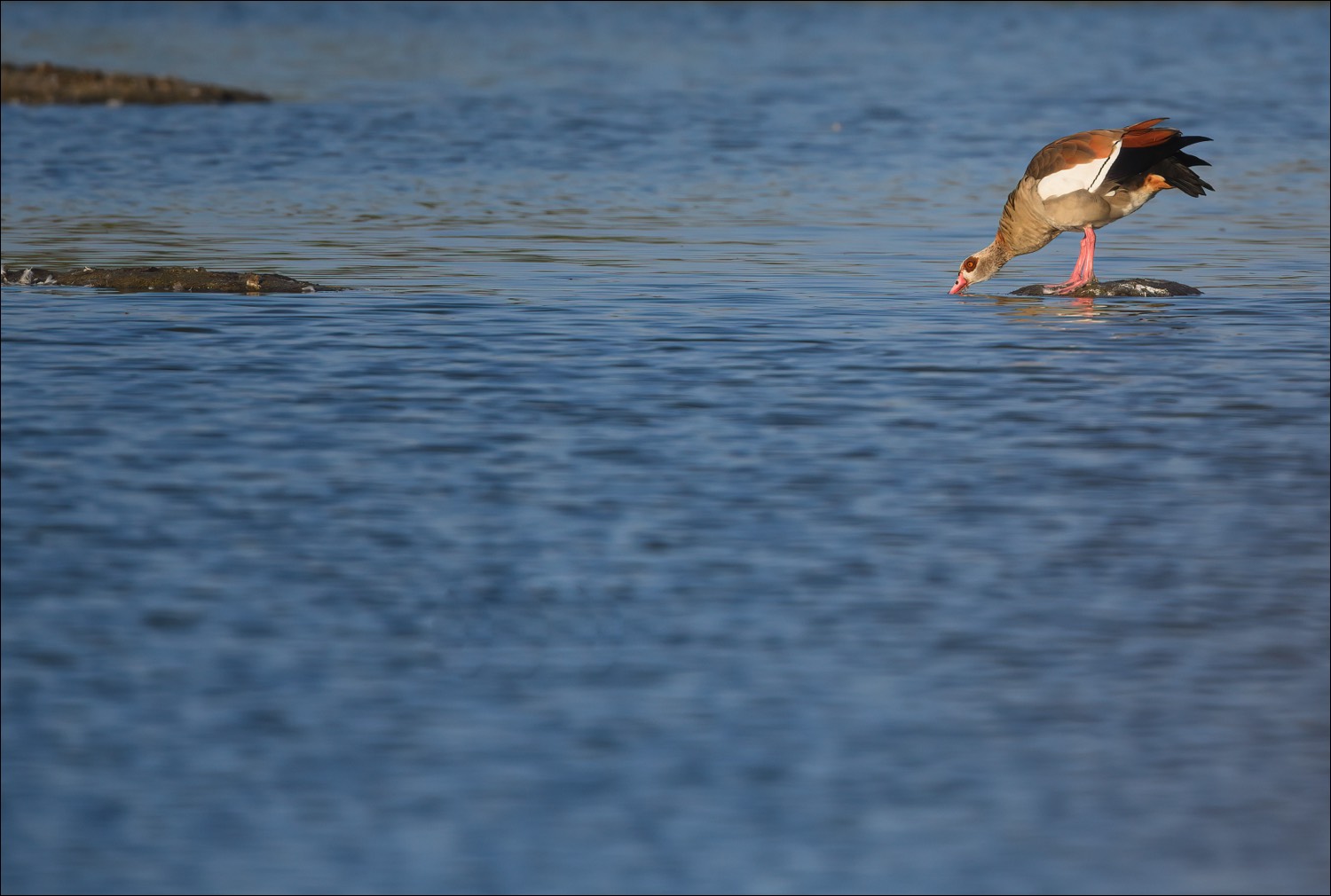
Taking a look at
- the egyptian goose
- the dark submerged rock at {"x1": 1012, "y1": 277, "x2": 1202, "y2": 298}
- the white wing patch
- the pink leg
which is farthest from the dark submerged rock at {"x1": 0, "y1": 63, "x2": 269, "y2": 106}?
the dark submerged rock at {"x1": 1012, "y1": 277, "x2": 1202, "y2": 298}

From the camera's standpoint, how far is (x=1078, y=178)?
572 inches

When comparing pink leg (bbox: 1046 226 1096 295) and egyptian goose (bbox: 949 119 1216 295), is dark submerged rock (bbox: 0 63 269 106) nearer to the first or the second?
egyptian goose (bbox: 949 119 1216 295)

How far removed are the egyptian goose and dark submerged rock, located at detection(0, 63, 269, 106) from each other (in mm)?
22104

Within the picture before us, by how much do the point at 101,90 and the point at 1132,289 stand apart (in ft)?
80.6

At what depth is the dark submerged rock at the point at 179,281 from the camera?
46.1 feet

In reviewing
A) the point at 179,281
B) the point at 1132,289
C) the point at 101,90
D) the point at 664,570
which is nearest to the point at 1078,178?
the point at 1132,289

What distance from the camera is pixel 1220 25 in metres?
64.3

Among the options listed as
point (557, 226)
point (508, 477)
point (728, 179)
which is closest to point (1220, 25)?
point (728, 179)

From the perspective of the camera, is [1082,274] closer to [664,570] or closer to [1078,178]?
[1078,178]

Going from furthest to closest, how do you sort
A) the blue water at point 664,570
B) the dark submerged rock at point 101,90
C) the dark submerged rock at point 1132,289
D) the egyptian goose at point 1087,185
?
the dark submerged rock at point 101,90
the dark submerged rock at point 1132,289
the egyptian goose at point 1087,185
the blue water at point 664,570

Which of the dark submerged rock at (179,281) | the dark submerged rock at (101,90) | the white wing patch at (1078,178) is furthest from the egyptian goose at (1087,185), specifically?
the dark submerged rock at (101,90)

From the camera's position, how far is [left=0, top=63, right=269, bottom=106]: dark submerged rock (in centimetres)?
3378

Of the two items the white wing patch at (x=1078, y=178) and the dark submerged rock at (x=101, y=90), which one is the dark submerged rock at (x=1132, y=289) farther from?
the dark submerged rock at (x=101, y=90)

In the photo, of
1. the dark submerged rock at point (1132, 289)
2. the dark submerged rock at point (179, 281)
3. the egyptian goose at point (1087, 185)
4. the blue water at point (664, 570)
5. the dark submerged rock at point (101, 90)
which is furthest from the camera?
the dark submerged rock at point (101, 90)
